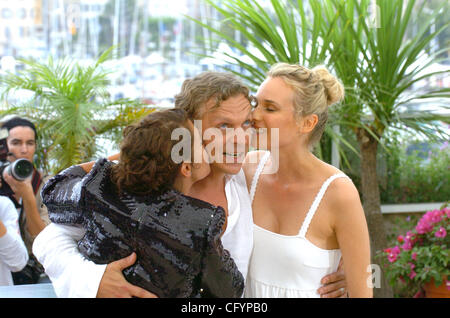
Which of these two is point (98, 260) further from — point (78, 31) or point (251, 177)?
point (78, 31)

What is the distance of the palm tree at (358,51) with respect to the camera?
2721 millimetres

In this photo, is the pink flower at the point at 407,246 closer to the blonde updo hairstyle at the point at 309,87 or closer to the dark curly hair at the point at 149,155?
the blonde updo hairstyle at the point at 309,87

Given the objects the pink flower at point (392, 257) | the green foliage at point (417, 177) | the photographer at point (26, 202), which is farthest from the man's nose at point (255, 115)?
the green foliage at point (417, 177)

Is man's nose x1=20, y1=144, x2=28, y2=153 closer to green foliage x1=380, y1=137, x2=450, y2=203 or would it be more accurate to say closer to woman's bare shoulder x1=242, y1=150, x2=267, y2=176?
woman's bare shoulder x1=242, y1=150, x2=267, y2=176

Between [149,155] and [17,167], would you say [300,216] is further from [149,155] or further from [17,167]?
[17,167]

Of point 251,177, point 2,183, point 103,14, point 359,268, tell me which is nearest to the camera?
point 359,268

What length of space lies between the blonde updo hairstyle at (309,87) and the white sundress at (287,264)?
0.22 m

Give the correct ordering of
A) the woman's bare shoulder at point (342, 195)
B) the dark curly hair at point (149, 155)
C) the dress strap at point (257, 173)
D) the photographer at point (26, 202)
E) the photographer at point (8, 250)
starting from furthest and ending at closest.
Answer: the photographer at point (26, 202) → the photographer at point (8, 250) → the dress strap at point (257, 173) → the woman's bare shoulder at point (342, 195) → the dark curly hair at point (149, 155)

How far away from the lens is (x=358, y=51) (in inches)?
115

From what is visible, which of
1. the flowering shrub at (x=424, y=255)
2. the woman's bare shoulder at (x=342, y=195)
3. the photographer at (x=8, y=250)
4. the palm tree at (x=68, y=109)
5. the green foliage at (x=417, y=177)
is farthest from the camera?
the green foliage at (x=417, y=177)

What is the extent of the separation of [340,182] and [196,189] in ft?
1.27

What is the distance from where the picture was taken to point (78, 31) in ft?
42.6

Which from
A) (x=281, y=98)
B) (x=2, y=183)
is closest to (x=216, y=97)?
(x=281, y=98)

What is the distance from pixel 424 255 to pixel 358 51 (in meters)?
1.18
